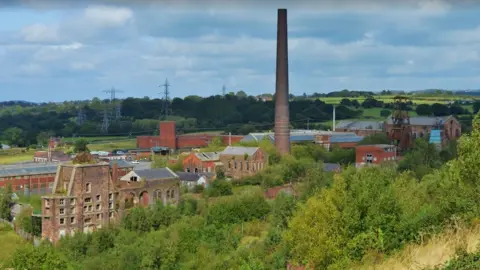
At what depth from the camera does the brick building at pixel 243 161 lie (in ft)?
147

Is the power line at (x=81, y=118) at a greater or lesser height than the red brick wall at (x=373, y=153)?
greater

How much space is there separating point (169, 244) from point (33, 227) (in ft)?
35.9

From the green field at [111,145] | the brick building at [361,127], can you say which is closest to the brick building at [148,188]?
the green field at [111,145]

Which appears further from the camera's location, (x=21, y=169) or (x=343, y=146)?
(x=343, y=146)

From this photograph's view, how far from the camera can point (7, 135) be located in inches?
3132

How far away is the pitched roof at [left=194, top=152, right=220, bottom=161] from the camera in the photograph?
150ft

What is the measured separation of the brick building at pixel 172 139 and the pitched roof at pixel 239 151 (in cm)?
1227

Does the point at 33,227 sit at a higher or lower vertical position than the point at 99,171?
lower

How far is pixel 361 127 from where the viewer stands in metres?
69.6

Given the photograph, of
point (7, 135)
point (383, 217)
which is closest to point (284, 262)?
point (383, 217)

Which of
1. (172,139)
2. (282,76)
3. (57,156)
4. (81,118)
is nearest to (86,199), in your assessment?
(282,76)

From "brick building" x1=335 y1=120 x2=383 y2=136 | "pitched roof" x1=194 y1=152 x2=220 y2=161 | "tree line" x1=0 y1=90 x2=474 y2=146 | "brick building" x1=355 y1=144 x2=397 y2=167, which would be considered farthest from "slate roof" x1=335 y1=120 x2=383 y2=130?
"pitched roof" x1=194 y1=152 x2=220 y2=161

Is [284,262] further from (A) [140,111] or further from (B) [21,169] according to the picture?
(A) [140,111]

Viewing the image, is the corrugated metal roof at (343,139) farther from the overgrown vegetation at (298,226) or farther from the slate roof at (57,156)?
the slate roof at (57,156)
